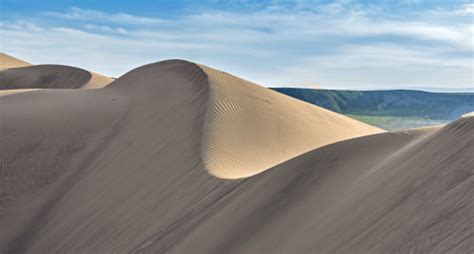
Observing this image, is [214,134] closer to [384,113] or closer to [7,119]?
[7,119]

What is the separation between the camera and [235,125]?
15859 millimetres

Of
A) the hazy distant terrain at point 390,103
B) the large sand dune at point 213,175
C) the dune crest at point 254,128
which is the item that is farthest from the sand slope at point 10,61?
the hazy distant terrain at point 390,103

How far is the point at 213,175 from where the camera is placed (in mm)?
11828

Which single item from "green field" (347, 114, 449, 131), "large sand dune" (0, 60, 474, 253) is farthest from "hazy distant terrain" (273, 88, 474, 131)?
"large sand dune" (0, 60, 474, 253)

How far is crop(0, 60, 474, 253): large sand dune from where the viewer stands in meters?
6.75

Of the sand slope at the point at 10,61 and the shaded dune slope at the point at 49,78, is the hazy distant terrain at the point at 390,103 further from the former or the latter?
the shaded dune slope at the point at 49,78

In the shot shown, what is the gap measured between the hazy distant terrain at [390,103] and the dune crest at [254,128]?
112 meters

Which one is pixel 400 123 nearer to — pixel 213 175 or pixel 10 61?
pixel 10 61

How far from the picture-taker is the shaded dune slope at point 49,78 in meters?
42.0

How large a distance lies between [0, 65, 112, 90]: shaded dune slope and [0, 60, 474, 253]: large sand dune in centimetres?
2033

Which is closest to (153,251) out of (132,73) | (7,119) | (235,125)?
(235,125)

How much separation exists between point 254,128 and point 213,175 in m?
4.59

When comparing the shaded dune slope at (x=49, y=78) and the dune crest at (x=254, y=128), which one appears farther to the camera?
the shaded dune slope at (x=49, y=78)

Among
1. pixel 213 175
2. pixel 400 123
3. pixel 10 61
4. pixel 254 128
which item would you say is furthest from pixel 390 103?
pixel 213 175
